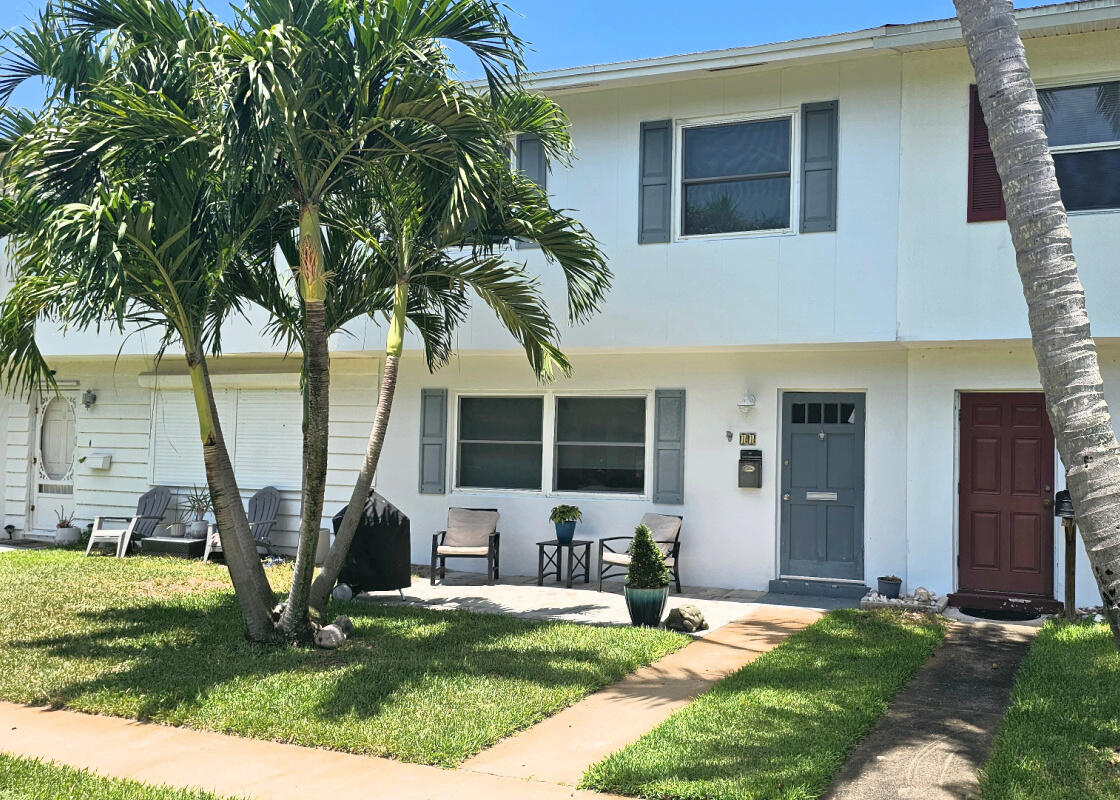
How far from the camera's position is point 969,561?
10148mm

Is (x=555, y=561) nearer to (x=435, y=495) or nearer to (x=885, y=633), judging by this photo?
(x=435, y=495)

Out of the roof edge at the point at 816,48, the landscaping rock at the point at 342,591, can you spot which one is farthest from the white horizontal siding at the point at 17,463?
the roof edge at the point at 816,48

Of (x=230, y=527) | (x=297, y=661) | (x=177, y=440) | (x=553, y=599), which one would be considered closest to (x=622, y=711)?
(x=297, y=661)

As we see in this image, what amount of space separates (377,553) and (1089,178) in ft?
25.2

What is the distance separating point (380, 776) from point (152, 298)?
443cm

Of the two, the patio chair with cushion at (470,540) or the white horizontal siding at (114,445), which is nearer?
the patio chair with cushion at (470,540)

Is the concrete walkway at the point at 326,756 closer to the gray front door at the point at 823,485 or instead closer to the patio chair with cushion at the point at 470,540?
the gray front door at the point at 823,485

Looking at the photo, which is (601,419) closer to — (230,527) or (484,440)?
(484,440)

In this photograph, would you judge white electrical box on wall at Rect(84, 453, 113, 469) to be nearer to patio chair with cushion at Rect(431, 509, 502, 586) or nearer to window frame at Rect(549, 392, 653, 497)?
patio chair with cushion at Rect(431, 509, 502, 586)

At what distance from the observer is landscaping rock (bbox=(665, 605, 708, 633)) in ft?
28.5

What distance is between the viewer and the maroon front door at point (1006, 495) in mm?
9898

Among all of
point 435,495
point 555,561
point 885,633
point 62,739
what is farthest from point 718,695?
point 435,495

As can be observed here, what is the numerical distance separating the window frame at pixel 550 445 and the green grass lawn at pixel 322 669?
304 cm

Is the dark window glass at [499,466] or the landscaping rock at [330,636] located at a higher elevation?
the dark window glass at [499,466]
